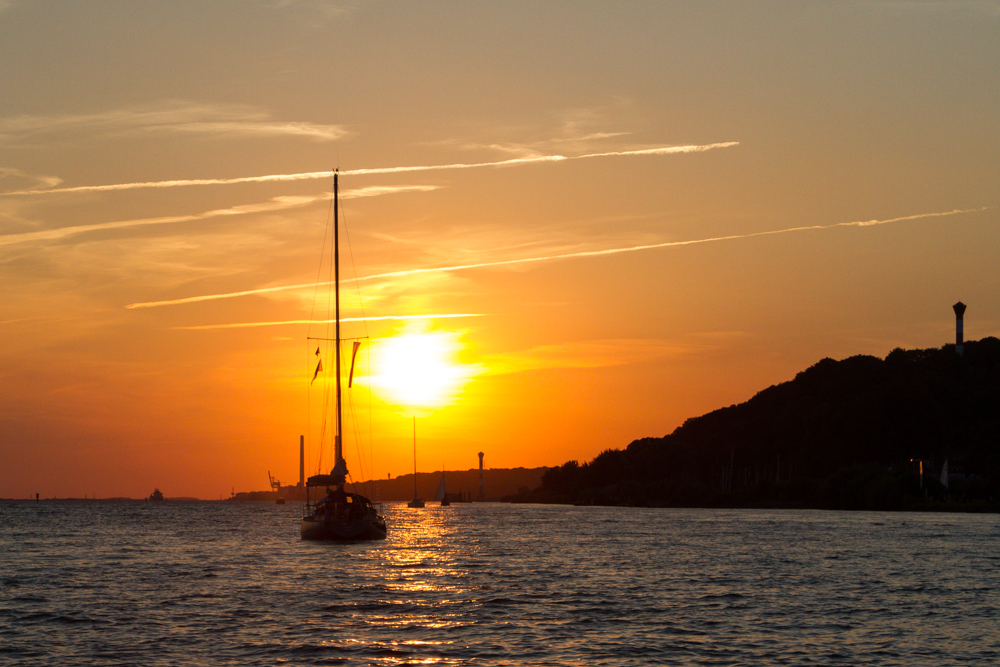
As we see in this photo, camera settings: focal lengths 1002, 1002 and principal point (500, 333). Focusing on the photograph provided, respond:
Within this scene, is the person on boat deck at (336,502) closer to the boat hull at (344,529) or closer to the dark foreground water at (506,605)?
the boat hull at (344,529)

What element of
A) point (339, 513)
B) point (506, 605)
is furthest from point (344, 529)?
point (506, 605)

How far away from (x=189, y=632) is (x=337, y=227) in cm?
5708

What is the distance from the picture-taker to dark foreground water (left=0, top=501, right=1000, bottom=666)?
31297mm

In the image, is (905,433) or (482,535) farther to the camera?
(905,433)

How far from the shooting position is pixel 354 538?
7800 cm

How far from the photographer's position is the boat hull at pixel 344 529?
77.4 m

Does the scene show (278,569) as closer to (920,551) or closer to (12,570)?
(12,570)

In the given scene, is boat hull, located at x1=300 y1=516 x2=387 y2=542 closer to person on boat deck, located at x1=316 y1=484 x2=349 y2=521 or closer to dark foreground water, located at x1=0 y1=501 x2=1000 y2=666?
person on boat deck, located at x1=316 y1=484 x2=349 y2=521

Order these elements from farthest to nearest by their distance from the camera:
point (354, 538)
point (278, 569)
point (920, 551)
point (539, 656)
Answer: point (354, 538), point (920, 551), point (278, 569), point (539, 656)

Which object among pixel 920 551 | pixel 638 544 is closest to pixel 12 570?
pixel 638 544

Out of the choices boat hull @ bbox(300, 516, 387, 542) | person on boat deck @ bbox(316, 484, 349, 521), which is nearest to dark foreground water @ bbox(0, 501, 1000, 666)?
boat hull @ bbox(300, 516, 387, 542)

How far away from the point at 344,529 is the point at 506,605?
37.6 metres

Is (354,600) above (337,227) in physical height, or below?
below

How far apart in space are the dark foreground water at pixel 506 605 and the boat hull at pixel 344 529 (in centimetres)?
134
